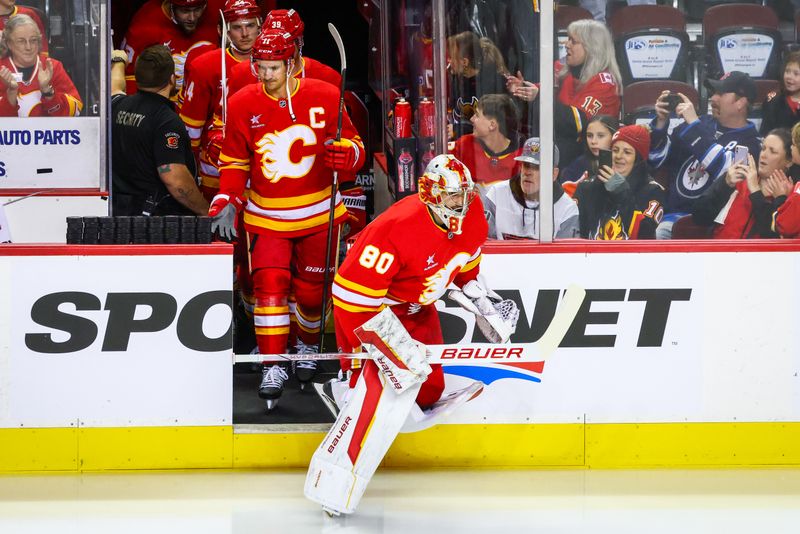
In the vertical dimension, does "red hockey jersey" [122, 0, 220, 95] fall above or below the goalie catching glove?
above

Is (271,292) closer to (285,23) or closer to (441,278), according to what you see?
(441,278)

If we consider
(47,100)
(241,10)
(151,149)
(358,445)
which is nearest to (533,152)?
(358,445)

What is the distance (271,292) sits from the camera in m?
5.13

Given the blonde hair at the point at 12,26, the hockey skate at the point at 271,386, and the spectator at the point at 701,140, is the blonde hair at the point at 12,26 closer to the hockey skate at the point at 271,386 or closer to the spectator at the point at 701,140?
the hockey skate at the point at 271,386

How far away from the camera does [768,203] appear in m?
5.03

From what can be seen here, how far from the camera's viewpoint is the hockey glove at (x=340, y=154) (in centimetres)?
504

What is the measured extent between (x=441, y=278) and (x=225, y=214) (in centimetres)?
129

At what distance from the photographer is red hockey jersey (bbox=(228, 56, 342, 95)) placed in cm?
563

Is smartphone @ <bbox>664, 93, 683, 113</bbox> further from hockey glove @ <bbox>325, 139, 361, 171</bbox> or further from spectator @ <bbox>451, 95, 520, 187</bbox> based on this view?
hockey glove @ <bbox>325, 139, 361, 171</bbox>

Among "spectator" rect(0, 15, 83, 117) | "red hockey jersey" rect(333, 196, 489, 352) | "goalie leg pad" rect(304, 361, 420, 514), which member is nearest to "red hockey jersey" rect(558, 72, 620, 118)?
"red hockey jersey" rect(333, 196, 489, 352)

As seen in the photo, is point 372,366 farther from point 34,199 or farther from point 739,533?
point 34,199

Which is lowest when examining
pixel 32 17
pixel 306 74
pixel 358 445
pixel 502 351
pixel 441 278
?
pixel 358 445

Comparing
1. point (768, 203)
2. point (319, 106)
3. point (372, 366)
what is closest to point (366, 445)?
point (372, 366)

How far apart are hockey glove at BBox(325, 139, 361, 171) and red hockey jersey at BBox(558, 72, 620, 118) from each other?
0.78 m
